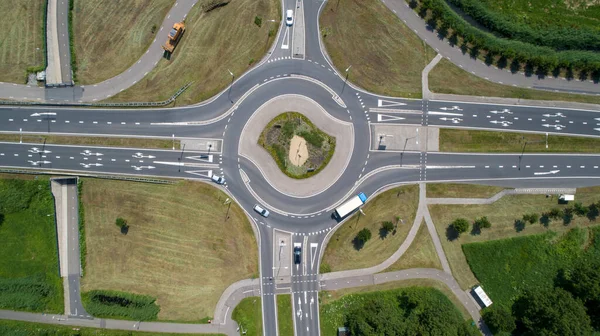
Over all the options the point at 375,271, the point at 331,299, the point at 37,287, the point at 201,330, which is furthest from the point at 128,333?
the point at 375,271

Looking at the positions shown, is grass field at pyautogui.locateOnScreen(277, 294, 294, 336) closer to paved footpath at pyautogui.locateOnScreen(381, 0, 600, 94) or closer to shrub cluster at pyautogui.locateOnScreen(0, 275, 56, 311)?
shrub cluster at pyautogui.locateOnScreen(0, 275, 56, 311)

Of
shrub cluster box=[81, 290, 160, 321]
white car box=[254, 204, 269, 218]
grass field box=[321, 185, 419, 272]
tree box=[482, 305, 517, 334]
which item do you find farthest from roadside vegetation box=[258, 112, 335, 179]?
tree box=[482, 305, 517, 334]

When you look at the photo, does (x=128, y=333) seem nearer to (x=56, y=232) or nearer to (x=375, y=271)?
(x=56, y=232)

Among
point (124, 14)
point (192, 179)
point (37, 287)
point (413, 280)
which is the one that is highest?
point (124, 14)

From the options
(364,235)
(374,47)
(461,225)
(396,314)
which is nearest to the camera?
(461,225)

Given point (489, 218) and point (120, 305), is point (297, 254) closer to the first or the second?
point (120, 305)

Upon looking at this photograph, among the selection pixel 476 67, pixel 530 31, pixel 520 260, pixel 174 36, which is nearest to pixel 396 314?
pixel 520 260

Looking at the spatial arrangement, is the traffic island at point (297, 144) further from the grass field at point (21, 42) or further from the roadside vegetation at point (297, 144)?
the grass field at point (21, 42)
